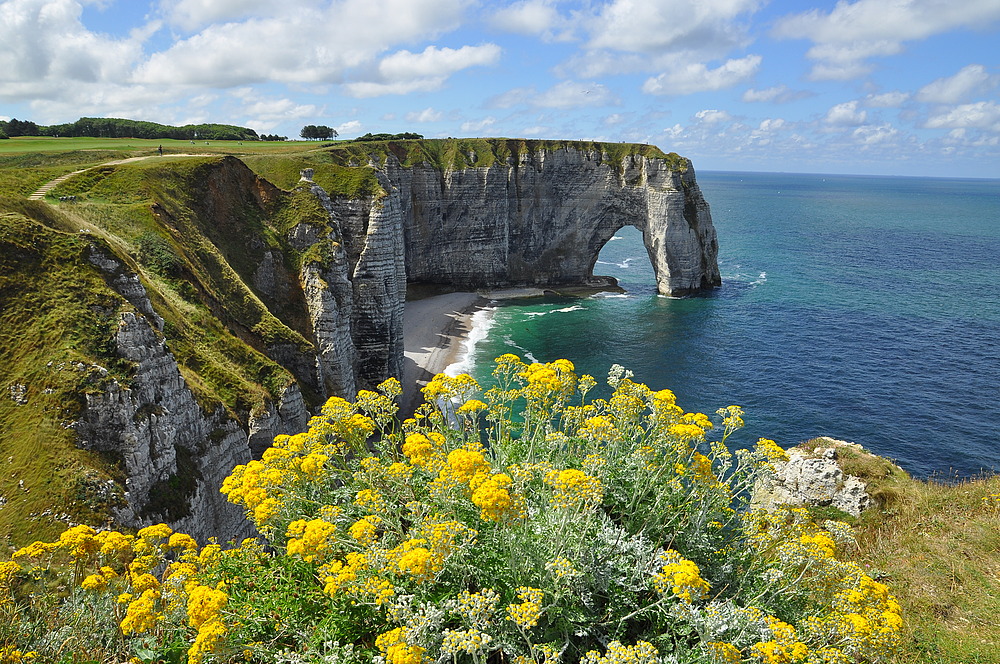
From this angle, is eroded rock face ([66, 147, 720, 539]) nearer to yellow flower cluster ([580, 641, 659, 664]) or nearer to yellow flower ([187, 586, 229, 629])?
yellow flower ([187, 586, 229, 629])

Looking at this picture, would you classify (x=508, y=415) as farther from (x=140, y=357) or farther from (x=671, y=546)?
(x=140, y=357)

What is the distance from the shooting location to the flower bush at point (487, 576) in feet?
18.7

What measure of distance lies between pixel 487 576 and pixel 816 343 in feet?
215

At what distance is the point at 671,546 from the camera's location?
305 inches

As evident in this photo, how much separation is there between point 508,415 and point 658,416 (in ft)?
11.3

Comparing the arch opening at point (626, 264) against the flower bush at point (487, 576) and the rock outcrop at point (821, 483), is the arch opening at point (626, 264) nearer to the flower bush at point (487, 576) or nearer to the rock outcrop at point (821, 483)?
the rock outcrop at point (821, 483)

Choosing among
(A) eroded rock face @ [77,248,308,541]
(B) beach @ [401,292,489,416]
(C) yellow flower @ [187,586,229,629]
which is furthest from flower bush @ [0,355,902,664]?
(B) beach @ [401,292,489,416]

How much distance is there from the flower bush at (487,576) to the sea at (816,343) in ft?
111

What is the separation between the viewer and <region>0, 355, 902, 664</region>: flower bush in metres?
5.70

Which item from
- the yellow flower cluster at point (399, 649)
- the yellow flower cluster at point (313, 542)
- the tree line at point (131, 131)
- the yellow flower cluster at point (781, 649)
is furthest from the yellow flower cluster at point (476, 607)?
the tree line at point (131, 131)

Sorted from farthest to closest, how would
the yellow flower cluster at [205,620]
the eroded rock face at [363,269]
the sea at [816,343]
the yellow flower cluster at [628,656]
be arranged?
the sea at [816,343] → the eroded rock face at [363,269] → the yellow flower cluster at [205,620] → the yellow flower cluster at [628,656]

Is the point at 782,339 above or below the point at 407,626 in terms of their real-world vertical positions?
below

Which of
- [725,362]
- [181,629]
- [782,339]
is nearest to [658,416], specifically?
[181,629]

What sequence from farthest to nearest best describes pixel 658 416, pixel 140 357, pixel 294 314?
pixel 294 314 → pixel 140 357 → pixel 658 416
